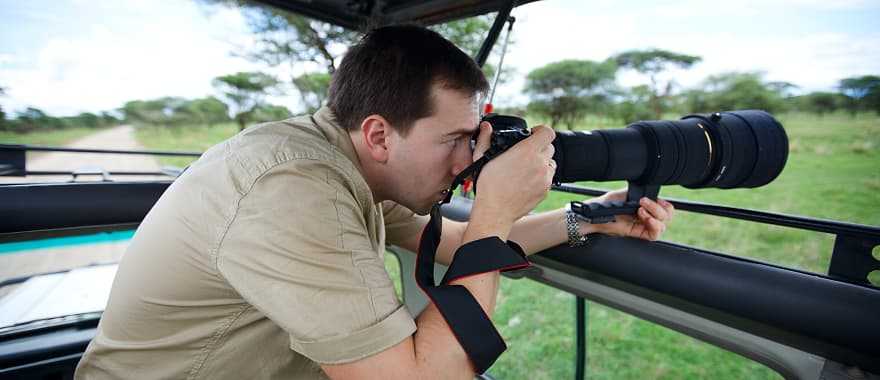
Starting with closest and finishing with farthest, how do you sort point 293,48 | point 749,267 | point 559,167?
point 749,267 < point 559,167 < point 293,48

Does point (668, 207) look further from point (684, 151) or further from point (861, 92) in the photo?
point (861, 92)

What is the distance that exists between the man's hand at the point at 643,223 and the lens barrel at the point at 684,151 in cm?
7

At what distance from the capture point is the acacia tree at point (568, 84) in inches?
105

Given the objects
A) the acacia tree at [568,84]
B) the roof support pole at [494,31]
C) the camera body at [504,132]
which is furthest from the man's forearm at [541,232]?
the acacia tree at [568,84]

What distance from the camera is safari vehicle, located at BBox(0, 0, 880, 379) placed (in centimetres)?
88

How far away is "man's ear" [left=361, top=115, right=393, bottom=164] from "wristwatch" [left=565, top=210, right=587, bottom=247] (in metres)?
0.56

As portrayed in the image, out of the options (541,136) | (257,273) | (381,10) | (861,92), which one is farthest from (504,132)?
(381,10)

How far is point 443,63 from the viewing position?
104 centimetres

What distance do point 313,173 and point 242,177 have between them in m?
0.13

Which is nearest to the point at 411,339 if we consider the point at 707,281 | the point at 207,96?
the point at 707,281

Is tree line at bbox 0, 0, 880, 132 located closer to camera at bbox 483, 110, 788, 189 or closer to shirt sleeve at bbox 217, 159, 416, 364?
camera at bbox 483, 110, 788, 189

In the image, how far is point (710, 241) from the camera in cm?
205

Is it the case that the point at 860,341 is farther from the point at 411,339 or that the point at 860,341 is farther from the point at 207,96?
the point at 207,96

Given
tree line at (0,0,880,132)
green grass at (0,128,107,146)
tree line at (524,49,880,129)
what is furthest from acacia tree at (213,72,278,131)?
tree line at (524,49,880,129)
